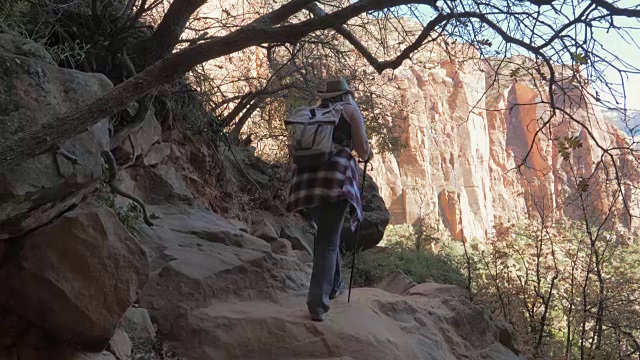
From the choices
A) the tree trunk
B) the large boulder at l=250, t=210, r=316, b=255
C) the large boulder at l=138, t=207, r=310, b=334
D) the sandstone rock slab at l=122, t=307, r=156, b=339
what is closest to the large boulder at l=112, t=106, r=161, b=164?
the tree trunk

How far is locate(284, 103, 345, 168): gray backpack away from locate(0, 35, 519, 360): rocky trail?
1.12 metres

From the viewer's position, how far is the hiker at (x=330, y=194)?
134 inches

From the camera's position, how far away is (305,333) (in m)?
3.25

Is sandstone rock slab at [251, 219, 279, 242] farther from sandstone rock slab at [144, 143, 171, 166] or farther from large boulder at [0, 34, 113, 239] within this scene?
large boulder at [0, 34, 113, 239]

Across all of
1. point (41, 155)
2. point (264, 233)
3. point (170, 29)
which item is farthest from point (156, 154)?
point (41, 155)

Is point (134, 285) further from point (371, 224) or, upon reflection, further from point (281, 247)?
point (371, 224)

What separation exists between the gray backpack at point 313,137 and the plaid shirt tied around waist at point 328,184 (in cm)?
7

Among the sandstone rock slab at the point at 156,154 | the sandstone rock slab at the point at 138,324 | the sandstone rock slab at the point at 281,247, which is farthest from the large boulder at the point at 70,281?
the sandstone rock slab at the point at 281,247

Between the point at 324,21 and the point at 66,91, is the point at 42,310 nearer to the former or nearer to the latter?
the point at 66,91

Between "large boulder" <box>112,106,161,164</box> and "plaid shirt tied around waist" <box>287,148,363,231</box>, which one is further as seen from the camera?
"large boulder" <box>112,106,161,164</box>

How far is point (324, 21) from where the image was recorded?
9.71ft

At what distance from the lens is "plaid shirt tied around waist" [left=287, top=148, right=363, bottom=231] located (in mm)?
3410

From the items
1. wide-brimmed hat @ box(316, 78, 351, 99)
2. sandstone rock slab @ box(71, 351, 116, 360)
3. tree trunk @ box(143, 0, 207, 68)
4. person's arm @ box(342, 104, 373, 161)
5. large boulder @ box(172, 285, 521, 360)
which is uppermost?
tree trunk @ box(143, 0, 207, 68)

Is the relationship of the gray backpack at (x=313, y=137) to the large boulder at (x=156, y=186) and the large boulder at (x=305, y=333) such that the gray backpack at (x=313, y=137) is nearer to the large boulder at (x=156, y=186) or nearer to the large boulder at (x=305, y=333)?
the large boulder at (x=305, y=333)
